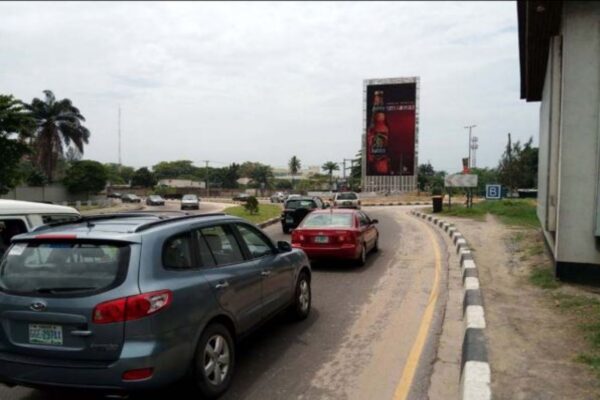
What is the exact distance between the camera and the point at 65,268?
3.85 metres

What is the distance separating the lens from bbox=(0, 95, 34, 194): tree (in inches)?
1063

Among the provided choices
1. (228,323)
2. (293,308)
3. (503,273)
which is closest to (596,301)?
(503,273)

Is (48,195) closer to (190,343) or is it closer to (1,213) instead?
(1,213)

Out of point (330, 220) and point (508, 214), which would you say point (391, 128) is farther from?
point (330, 220)

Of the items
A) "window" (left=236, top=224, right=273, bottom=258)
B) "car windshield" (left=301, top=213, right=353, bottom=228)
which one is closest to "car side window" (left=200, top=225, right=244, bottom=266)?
"window" (left=236, top=224, right=273, bottom=258)

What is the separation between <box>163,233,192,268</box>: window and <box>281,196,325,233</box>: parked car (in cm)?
1435

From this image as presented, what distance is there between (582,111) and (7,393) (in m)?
8.40

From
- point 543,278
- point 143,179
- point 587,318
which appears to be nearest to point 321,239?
point 543,278

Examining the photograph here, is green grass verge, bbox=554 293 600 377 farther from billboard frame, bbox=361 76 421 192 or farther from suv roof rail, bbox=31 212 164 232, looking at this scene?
billboard frame, bbox=361 76 421 192

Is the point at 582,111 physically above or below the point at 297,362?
above

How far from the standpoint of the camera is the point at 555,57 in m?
8.54

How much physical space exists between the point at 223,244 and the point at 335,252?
577 centimetres

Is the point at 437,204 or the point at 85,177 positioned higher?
the point at 85,177

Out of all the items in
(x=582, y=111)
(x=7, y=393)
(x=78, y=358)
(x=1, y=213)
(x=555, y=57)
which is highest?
(x=555, y=57)
